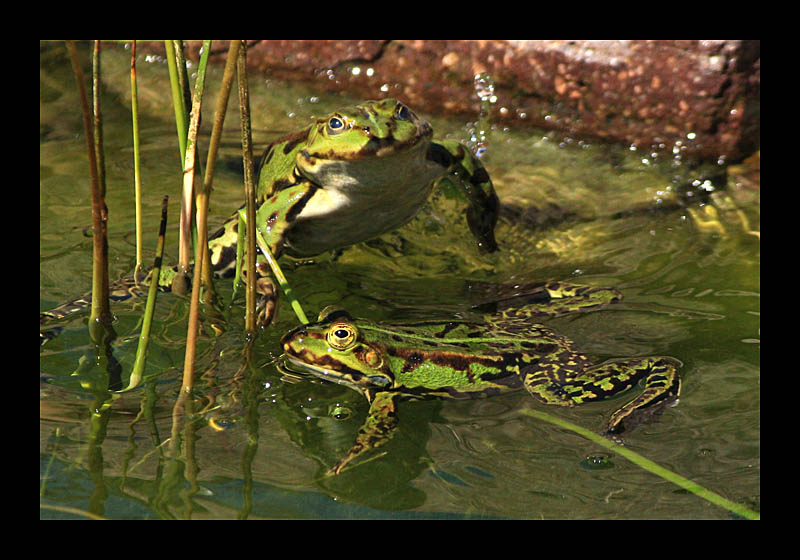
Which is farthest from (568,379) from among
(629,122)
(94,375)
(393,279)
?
(629,122)

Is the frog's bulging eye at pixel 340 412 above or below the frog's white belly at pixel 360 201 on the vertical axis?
below

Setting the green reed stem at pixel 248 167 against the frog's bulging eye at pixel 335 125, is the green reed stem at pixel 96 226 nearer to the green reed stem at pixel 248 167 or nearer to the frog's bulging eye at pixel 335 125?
the green reed stem at pixel 248 167

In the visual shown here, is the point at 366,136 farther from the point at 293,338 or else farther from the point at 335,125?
the point at 293,338

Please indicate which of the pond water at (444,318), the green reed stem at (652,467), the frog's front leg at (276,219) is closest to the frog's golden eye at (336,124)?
the frog's front leg at (276,219)

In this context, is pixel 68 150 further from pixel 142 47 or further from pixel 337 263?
pixel 337 263

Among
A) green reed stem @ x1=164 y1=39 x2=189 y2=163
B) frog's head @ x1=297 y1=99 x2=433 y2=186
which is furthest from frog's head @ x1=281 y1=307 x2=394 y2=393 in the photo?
green reed stem @ x1=164 y1=39 x2=189 y2=163

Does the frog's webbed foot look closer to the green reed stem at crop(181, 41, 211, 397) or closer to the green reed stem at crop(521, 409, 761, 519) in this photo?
the green reed stem at crop(181, 41, 211, 397)

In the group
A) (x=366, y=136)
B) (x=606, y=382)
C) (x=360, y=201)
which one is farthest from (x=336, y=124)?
(x=606, y=382)
